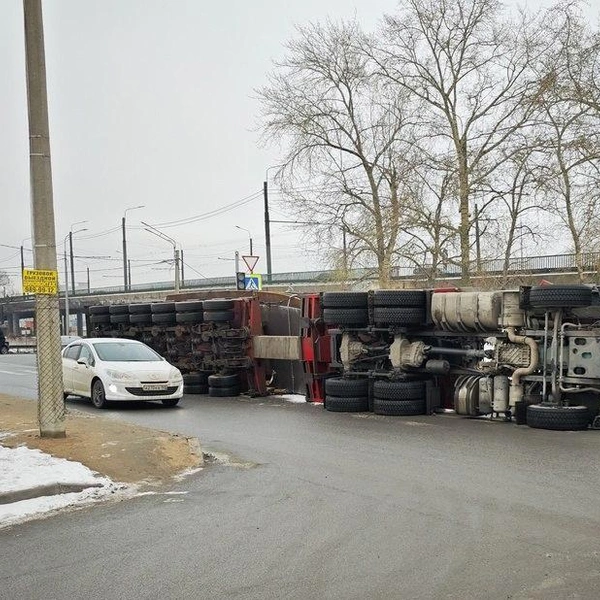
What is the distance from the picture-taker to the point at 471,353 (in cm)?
1373

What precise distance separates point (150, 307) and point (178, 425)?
8.11m

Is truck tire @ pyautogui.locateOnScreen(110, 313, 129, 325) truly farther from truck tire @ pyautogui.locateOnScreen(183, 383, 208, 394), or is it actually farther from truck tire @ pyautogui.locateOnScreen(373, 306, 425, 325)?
truck tire @ pyautogui.locateOnScreen(373, 306, 425, 325)

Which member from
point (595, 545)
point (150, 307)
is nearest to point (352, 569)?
point (595, 545)

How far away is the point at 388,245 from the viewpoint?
33.3 m

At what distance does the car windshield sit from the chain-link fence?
650cm

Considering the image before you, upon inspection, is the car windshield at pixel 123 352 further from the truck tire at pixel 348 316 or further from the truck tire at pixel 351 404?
the truck tire at pixel 351 404

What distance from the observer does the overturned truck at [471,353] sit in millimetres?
12008

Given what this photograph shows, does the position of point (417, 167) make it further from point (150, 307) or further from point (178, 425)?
point (178, 425)

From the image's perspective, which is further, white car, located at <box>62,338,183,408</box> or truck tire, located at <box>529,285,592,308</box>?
white car, located at <box>62,338,183,408</box>

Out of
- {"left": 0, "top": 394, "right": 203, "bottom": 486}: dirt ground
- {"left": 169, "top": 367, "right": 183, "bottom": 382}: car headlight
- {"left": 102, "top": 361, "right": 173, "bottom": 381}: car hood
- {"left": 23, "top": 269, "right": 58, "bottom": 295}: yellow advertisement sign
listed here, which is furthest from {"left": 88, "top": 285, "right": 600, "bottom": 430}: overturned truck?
{"left": 23, "top": 269, "right": 58, "bottom": 295}: yellow advertisement sign

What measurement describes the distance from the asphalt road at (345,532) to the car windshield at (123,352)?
24.6 ft

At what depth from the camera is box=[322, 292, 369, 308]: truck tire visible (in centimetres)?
1501

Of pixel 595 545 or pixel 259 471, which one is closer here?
pixel 595 545

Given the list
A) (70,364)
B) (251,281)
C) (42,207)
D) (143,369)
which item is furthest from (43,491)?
(251,281)
